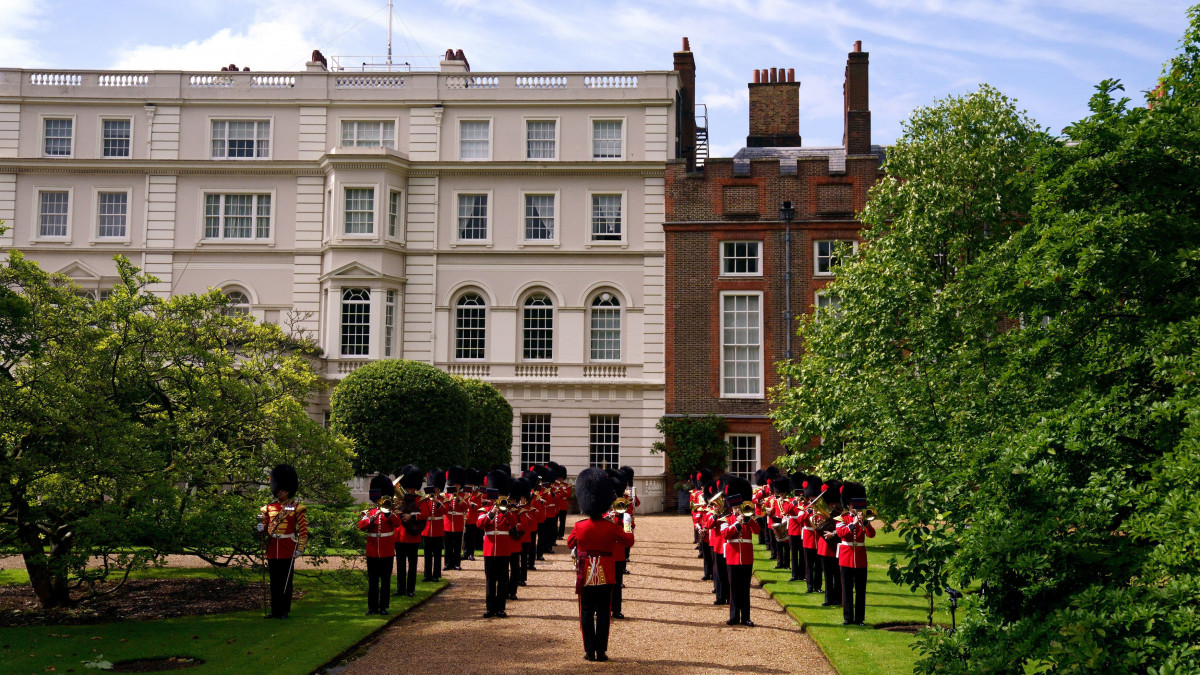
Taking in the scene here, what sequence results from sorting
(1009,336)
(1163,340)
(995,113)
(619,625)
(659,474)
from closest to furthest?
1. (1163,340)
2. (1009,336)
3. (619,625)
4. (995,113)
5. (659,474)

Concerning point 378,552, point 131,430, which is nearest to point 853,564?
point 378,552

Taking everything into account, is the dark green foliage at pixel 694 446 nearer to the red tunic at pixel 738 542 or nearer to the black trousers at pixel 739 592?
the red tunic at pixel 738 542

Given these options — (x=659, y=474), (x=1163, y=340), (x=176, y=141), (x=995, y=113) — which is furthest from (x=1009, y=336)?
(x=176, y=141)

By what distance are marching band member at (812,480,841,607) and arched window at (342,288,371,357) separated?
2442 centimetres

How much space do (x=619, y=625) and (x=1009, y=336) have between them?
21.5 feet

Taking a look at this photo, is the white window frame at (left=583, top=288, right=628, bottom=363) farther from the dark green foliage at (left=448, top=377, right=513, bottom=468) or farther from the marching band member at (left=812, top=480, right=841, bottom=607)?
the marching band member at (left=812, top=480, right=841, bottom=607)

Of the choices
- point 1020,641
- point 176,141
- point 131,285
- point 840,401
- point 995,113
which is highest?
point 176,141

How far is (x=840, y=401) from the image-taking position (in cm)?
1989

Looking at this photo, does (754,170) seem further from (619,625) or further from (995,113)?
(619,625)

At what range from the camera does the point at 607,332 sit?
3756 cm

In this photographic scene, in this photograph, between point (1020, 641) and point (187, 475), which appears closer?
point (1020, 641)

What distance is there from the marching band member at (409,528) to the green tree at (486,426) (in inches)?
490

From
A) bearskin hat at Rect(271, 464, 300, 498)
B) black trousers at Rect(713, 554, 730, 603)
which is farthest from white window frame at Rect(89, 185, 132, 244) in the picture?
black trousers at Rect(713, 554, 730, 603)

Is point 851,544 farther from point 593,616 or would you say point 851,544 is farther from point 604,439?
point 604,439
